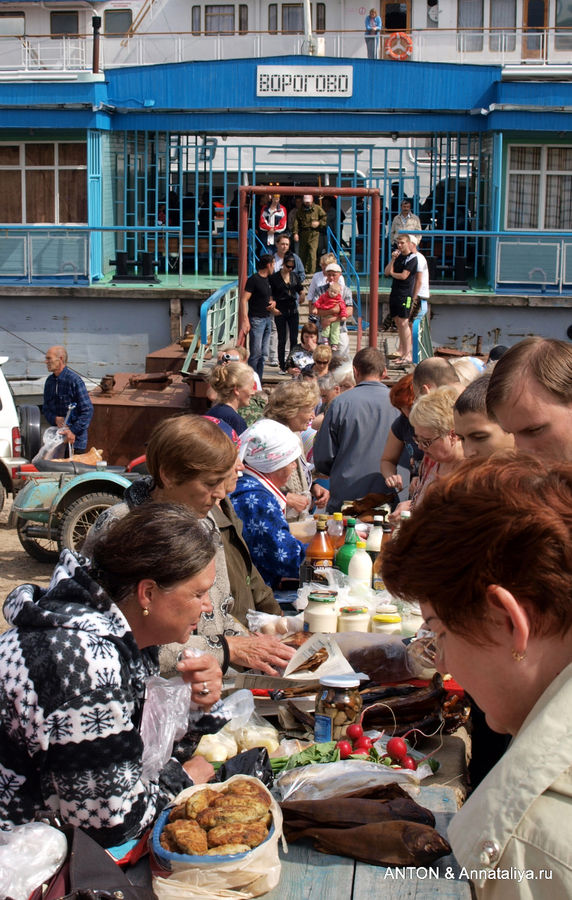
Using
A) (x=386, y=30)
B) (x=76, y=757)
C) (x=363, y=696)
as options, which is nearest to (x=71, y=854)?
(x=76, y=757)

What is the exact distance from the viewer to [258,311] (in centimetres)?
1443

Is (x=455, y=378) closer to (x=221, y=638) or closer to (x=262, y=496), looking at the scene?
(x=262, y=496)

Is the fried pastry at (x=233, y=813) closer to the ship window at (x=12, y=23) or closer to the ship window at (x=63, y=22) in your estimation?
the ship window at (x=63, y=22)

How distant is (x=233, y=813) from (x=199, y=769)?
1.62 ft

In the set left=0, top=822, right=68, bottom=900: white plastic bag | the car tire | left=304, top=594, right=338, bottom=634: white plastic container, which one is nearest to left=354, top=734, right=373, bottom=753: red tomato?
left=304, top=594, right=338, bottom=634: white plastic container

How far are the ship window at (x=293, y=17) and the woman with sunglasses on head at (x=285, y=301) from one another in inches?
605

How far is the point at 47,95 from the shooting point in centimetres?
2142

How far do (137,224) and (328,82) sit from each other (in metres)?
5.30

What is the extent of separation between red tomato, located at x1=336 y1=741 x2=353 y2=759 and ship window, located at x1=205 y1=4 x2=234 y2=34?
28.5 m

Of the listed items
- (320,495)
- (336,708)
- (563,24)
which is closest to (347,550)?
(336,708)

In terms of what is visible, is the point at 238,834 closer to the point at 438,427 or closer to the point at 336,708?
the point at 336,708

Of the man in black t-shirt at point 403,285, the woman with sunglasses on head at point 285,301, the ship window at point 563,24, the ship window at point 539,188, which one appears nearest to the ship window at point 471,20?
the ship window at point 563,24

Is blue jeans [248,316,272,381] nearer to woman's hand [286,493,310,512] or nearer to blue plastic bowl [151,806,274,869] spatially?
woman's hand [286,493,310,512]

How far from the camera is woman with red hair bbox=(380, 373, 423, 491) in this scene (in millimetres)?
6934
